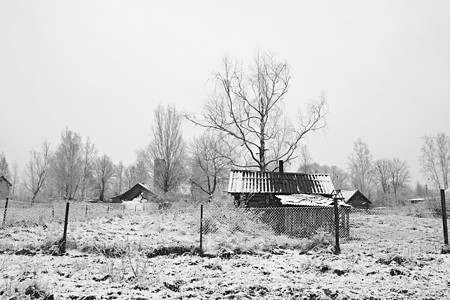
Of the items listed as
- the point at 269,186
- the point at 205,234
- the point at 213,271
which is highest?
the point at 269,186

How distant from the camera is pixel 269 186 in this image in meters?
17.1

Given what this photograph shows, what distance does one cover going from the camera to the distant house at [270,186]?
16547mm

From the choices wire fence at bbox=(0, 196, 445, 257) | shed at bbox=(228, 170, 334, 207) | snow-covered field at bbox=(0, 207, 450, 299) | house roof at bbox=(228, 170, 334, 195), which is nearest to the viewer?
snow-covered field at bbox=(0, 207, 450, 299)

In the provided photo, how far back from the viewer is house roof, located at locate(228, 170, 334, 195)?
54.9 ft

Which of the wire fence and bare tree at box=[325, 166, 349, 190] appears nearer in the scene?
the wire fence

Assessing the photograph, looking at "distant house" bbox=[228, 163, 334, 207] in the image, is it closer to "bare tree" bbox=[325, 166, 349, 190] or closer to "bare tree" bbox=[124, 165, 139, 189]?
"bare tree" bbox=[325, 166, 349, 190]

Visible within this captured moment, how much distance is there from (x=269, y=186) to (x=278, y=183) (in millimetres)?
733

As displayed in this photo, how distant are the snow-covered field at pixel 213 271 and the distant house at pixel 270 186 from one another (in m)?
6.97

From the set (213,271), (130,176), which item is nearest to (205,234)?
(213,271)

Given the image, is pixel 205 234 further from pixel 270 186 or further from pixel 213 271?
pixel 270 186

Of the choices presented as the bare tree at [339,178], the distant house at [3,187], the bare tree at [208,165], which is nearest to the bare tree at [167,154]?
the bare tree at [208,165]

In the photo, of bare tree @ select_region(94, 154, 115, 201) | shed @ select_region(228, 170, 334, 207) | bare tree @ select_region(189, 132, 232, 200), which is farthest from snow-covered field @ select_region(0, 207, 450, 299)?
bare tree @ select_region(94, 154, 115, 201)

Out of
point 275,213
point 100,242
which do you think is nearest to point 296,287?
point 100,242

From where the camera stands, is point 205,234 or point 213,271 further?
point 205,234
